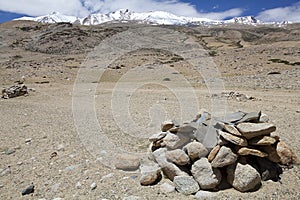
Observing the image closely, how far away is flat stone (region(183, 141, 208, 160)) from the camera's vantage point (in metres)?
4.77

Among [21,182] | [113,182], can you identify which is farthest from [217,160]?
[21,182]

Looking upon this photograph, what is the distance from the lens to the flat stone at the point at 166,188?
15.0 ft

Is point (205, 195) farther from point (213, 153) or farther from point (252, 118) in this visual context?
point (252, 118)

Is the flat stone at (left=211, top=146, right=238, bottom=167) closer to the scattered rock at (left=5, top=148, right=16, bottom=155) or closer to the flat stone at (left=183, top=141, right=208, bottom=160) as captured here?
the flat stone at (left=183, top=141, right=208, bottom=160)

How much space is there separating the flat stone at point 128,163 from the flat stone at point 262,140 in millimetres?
2116

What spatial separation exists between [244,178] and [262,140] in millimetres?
719

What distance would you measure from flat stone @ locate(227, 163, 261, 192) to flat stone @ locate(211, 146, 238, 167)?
0.46 ft

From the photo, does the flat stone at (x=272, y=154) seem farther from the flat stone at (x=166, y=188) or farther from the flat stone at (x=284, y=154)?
the flat stone at (x=166, y=188)

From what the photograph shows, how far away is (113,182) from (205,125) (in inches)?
77.0

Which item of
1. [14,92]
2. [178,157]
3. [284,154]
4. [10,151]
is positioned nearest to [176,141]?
[178,157]

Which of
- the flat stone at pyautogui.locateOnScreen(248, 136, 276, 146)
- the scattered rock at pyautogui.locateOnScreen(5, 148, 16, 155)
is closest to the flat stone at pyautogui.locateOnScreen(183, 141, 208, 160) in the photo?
the flat stone at pyautogui.locateOnScreen(248, 136, 276, 146)

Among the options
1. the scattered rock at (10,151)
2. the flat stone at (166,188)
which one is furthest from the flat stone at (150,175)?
the scattered rock at (10,151)

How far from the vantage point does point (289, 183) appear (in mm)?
4594

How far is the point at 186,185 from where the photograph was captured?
457cm
